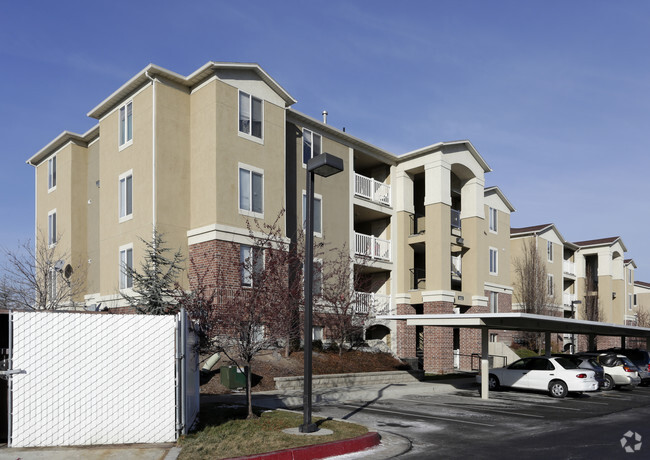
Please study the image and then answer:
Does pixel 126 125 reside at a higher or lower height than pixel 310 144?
higher

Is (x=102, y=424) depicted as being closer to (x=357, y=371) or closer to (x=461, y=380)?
(x=357, y=371)

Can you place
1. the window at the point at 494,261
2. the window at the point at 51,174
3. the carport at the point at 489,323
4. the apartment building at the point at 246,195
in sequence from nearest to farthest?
1. the carport at the point at 489,323
2. the apartment building at the point at 246,195
3. the window at the point at 51,174
4. the window at the point at 494,261

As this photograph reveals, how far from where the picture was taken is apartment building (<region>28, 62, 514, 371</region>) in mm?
23469

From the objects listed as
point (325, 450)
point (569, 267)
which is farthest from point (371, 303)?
point (569, 267)

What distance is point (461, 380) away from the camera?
26.7 metres

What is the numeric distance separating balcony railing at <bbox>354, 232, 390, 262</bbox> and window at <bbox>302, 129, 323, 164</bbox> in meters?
4.74

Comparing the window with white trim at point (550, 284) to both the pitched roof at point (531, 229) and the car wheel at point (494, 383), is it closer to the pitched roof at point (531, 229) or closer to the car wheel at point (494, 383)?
the pitched roof at point (531, 229)

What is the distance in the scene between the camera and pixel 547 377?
21.5 meters

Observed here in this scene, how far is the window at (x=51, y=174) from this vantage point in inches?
1268

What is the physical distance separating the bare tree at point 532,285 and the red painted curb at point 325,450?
35114mm

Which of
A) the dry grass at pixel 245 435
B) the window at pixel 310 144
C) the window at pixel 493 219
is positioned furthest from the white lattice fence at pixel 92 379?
the window at pixel 493 219

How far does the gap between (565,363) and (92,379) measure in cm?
1717

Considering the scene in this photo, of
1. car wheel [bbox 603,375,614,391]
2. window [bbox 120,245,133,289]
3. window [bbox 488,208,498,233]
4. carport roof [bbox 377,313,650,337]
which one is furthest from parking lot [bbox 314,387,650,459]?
window [bbox 488,208,498,233]

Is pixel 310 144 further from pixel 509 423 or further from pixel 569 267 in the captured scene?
pixel 569 267
